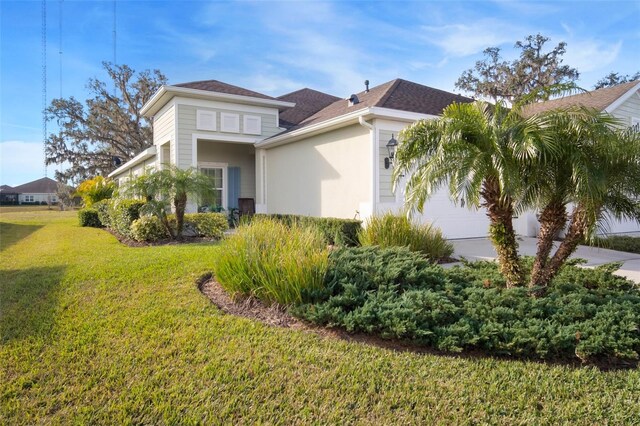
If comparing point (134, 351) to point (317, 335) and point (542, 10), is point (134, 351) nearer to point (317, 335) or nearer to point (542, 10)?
point (317, 335)

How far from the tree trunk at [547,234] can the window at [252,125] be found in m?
11.1

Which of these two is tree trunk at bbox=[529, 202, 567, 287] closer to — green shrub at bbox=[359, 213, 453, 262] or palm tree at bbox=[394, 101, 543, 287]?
palm tree at bbox=[394, 101, 543, 287]

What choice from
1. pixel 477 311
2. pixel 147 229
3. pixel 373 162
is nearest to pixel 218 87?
pixel 147 229

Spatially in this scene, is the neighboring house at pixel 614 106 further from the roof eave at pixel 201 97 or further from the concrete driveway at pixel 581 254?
the roof eave at pixel 201 97

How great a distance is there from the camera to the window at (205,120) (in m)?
12.9

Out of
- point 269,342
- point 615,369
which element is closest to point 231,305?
point 269,342

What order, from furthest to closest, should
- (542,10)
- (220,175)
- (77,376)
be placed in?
(220,175) < (542,10) < (77,376)

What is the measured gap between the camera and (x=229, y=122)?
13.4 meters

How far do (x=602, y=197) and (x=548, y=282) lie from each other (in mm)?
1136

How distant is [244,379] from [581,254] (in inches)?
338

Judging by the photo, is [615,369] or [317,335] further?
[317,335]

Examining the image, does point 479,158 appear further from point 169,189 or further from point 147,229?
point 147,229

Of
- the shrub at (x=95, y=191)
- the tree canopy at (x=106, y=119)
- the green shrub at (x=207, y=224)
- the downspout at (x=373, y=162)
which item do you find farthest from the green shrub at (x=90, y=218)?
the tree canopy at (x=106, y=119)

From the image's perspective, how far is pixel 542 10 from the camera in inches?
400
